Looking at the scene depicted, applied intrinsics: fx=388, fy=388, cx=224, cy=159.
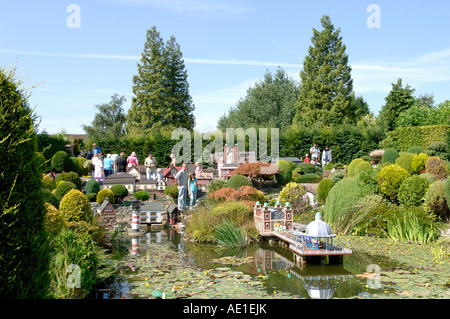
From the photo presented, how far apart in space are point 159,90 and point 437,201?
26784 mm

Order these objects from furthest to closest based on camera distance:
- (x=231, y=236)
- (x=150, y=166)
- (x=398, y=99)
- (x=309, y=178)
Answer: (x=398, y=99) < (x=309, y=178) < (x=150, y=166) < (x=231, y=236)

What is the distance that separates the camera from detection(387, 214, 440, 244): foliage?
956cm

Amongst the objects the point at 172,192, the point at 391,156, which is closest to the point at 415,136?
the point at 391,156

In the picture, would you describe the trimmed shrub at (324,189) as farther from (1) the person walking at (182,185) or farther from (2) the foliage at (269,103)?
(2) the foliage at (269,103)

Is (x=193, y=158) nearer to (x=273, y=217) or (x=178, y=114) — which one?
(x=178, y=114)

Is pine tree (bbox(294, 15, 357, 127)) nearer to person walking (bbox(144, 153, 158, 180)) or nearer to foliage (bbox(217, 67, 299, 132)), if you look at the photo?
foliage (bbox(217, 67, 299, 132))

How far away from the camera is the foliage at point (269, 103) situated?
42281mm

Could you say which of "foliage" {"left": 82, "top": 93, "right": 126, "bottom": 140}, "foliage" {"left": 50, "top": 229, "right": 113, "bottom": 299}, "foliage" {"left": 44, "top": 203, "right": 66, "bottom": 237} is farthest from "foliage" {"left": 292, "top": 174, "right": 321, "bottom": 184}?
"foliage" {"left": 82, "top": 93, "right": 126, "bottom": 140}

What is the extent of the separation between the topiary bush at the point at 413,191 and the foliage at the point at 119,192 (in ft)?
33.1

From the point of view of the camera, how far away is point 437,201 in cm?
991

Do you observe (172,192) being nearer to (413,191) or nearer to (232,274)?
(413,191)

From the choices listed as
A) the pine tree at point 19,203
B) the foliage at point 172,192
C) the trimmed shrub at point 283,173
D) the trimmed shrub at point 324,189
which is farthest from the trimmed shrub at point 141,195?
the pine tree at point 19,203

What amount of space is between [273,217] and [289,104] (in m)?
32.9
